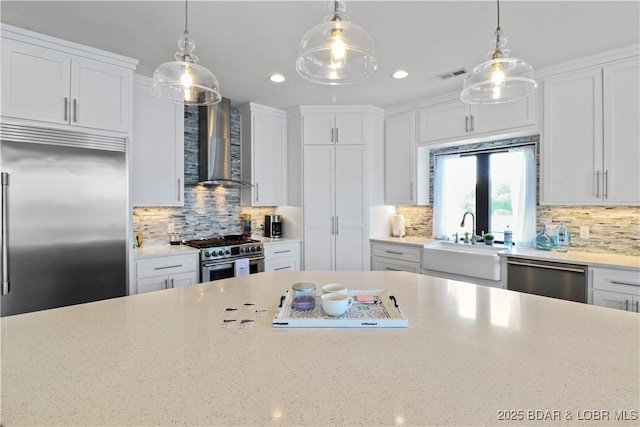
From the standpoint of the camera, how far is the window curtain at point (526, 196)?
3.29m

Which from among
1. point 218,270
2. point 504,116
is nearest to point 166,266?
point 218,270

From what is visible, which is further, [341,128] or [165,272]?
[341,128]

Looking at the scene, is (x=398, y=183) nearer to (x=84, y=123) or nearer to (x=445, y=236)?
(x=445, y=236)

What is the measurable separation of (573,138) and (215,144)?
11.1 ft

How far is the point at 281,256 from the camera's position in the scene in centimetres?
379

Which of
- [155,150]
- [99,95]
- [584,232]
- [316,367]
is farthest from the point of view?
[155,150]

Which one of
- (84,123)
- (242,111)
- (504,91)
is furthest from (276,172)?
→ (504,91)

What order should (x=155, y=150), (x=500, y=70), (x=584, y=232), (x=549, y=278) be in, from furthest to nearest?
(x=155, y=150), (x=584, y=232), (x=549, y=278), (x=500, y=70)

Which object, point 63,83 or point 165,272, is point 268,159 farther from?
point 63,83

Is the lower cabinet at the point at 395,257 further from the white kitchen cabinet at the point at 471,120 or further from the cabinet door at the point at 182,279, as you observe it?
the cabinet door at the point at 182,279

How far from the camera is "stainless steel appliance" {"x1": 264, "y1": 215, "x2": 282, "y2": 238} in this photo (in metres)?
4.14

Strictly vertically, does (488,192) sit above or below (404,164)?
below

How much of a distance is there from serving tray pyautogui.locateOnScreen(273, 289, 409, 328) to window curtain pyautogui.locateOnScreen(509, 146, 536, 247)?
2.63 meters

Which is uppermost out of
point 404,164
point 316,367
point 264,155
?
point 264,155
